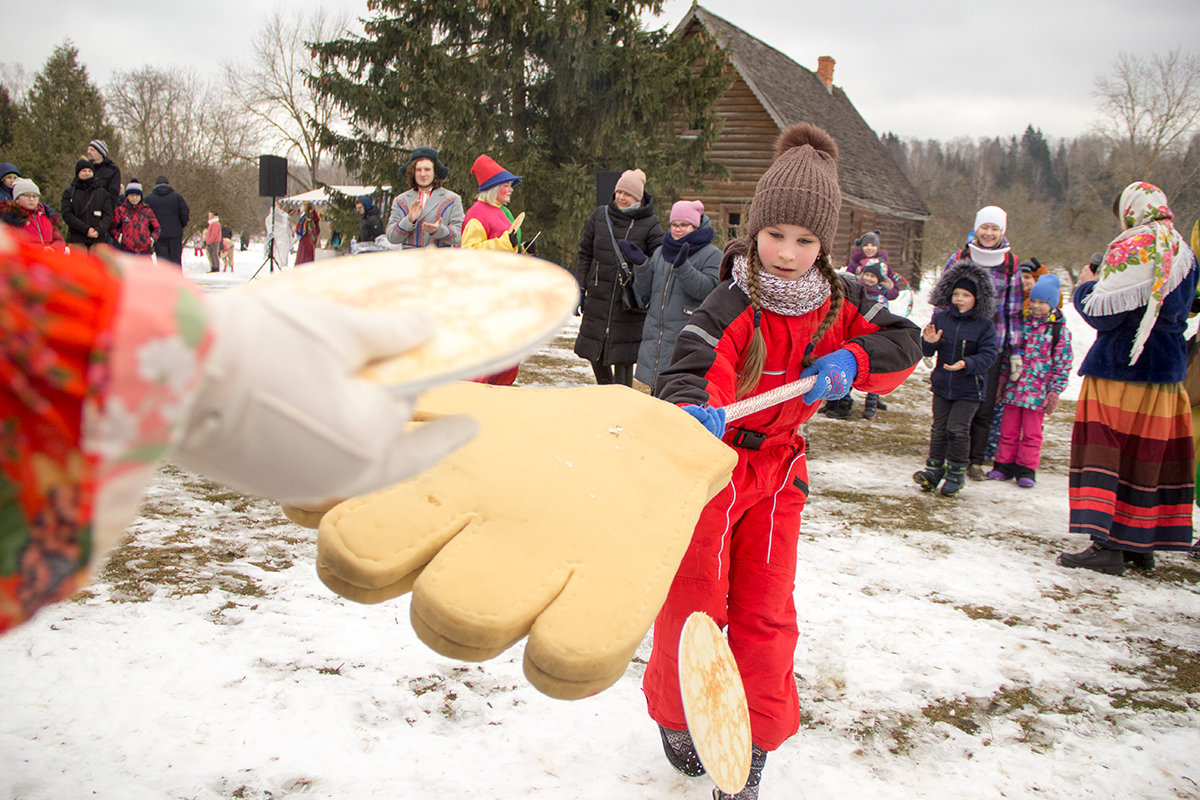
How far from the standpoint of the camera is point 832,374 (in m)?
1.91

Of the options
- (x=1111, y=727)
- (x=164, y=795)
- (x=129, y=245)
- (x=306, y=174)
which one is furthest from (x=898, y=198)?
(x=306, y=174)

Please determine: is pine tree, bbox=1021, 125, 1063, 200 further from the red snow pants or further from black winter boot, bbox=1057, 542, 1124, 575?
the red snow pants

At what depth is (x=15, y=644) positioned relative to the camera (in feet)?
7.23

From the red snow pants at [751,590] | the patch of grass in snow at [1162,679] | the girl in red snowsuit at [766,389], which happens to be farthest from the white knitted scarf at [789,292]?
the patch of grass in snow at [1162,679]

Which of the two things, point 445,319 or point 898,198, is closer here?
point 445,319

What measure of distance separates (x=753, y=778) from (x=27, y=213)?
810cm

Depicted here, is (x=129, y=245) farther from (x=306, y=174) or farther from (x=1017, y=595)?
(x=306, y=174)

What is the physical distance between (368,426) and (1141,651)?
133 inches

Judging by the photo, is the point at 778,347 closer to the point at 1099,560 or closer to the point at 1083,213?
the point at 1099,560

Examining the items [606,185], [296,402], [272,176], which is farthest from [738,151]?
[296,402]

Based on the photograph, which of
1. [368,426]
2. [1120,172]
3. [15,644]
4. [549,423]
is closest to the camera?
[368,426]

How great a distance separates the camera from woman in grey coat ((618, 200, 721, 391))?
184 inches

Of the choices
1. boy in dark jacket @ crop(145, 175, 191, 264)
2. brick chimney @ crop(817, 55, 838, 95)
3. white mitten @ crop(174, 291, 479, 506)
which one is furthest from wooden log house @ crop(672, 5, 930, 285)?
white mitten @ crop(174, 291, 479, 506)

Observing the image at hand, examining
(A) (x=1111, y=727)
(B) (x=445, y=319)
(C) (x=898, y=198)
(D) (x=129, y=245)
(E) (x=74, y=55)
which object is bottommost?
(A) (x=1111, y=727)
